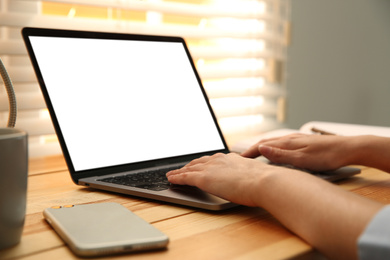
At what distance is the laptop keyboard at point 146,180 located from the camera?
647 millimetres

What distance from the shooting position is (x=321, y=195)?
1.56ft

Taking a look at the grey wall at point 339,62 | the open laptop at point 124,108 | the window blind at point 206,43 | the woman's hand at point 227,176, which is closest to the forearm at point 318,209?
the woman's hand at point 227,176

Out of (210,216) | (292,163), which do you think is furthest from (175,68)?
(210,216)

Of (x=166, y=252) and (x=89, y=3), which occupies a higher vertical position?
(x=89, y=3)

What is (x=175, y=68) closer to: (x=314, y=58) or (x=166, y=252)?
(x=166, y=252)

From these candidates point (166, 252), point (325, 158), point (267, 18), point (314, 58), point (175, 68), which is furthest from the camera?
point (314, 58)

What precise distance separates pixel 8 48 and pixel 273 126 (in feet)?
3.16

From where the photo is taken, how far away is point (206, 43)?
1656mm

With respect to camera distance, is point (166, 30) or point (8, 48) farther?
point (166, 30)

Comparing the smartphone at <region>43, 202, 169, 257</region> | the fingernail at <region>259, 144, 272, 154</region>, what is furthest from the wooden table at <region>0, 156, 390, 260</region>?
the fingernail at <region>259, 144, 272, 154</region>

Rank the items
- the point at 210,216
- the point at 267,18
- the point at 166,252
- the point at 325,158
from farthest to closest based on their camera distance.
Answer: the point at 267,18, the point at 325,158, the point at 210,216, the point at 166,252

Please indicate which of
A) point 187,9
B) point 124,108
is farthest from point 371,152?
point 187,9

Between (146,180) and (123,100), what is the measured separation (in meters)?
0.20

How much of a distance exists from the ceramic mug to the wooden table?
2cm
